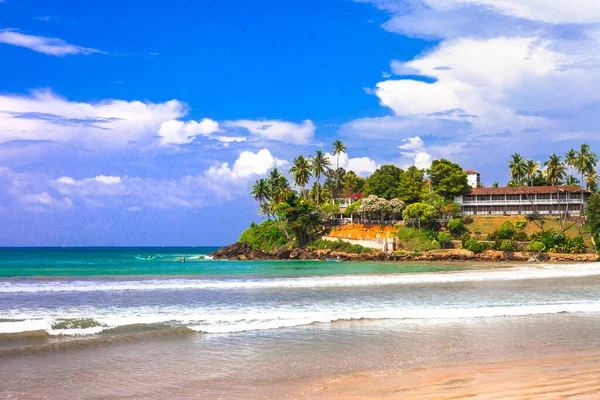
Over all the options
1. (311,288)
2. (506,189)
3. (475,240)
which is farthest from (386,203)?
(311,288)

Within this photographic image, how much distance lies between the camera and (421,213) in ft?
257

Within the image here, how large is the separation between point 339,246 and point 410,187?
59.9ft

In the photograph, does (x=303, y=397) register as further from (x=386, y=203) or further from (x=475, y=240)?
(x=386, y=203)

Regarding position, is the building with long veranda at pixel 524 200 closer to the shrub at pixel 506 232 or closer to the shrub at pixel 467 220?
the shrub at pixel 467 220

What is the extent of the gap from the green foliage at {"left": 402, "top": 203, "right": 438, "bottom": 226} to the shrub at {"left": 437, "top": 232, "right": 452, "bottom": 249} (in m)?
3.06

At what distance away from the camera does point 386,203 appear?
80562 mm

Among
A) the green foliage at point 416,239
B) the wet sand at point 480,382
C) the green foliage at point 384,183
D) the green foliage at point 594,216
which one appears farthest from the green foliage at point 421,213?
the wet sand at point 480,382

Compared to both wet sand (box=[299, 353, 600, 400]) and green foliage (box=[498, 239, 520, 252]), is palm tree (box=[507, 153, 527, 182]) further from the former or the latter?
wet sand (box=[299, 353, 600, 400])

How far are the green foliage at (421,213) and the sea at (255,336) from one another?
49.9m

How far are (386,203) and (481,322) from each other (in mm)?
63522

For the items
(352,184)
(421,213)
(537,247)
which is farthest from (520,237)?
(352,184)

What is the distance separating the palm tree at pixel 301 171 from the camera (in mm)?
92419

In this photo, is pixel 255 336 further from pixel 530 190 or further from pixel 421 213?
pixel 530 190

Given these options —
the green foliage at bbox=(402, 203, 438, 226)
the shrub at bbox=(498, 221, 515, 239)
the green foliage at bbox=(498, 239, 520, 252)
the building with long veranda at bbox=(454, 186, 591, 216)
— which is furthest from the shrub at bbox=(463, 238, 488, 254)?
the building with long veranda at bbox=(454, 186, 591, 216)
